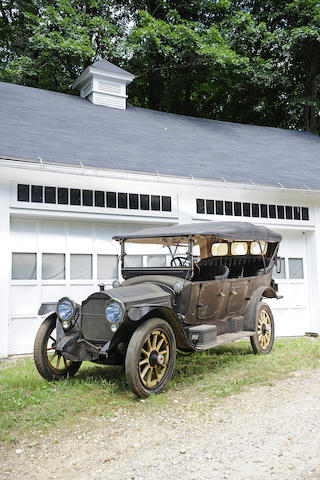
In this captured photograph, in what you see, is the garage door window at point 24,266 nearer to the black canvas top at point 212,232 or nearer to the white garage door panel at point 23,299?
the white garage door panel at point 23,299

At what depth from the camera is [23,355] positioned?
8.42 metres

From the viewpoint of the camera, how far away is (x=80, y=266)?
916cm

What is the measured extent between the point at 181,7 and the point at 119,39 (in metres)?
5.33

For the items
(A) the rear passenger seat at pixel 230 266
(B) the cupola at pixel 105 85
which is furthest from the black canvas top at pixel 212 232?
(B) the cupola at pixel 105 85

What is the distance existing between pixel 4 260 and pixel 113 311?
3563 mm

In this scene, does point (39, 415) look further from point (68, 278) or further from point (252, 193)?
point (252, 193)

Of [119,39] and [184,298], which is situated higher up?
[119,39]

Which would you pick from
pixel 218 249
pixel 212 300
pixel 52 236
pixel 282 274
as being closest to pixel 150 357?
pixel 212 300

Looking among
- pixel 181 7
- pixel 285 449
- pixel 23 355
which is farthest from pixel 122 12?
pixel 285 449

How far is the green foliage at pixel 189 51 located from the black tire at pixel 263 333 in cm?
1282

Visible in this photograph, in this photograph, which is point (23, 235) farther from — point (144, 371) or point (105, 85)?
point (105, 85)

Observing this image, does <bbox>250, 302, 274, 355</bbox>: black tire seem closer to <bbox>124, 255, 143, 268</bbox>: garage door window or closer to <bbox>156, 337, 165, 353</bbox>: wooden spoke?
<bbox>156, 337, 165, 353</bbox>: wooden spoke

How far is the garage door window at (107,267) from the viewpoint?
9.36 metres

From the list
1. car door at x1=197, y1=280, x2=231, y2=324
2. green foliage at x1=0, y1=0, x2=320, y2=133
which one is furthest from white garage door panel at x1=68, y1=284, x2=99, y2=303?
green foliage at x1=0, y1=0, x2=320, y2=133
